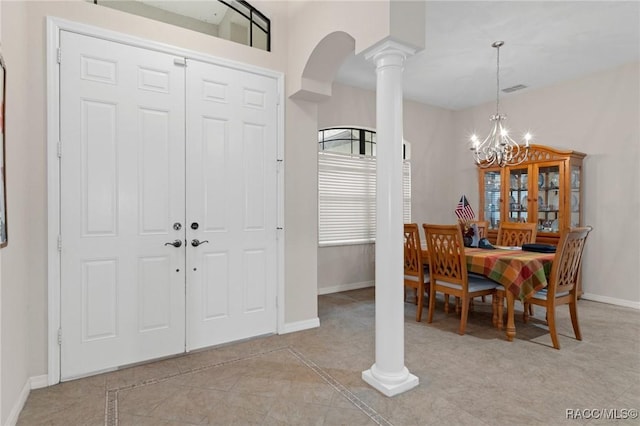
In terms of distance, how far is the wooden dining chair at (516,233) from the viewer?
14.0ft

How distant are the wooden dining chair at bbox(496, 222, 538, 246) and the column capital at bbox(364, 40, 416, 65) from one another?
3.08m

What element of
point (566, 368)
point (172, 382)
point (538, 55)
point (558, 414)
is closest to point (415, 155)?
point (538, 55)

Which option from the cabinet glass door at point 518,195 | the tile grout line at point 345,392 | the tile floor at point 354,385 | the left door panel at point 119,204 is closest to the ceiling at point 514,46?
the cabinet glass door at point 518,195

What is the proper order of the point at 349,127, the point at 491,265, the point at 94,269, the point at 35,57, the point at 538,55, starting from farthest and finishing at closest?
the point at 349,127, the point at 538,55, the point at 491,265, the point at 94,269, the point at 35,57

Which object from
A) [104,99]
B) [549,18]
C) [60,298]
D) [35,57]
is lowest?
[60,298]

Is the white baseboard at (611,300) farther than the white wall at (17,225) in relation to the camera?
Yes

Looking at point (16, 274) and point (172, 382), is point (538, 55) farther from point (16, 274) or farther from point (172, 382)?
point (16, 274)

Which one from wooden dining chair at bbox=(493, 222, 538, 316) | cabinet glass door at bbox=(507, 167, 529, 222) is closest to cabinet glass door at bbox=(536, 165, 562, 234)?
cabinet glass door at bbox=(507, 167, 529, 222)

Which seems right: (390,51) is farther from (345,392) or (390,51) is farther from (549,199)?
(549,199)

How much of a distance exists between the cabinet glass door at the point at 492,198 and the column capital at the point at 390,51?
3.74 meters

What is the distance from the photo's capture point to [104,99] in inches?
98.7

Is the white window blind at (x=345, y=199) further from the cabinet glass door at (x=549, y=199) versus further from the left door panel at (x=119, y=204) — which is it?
the left door panel at (x=119, y=204)

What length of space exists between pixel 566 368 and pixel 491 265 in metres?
0.95

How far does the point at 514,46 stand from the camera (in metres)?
3.81
